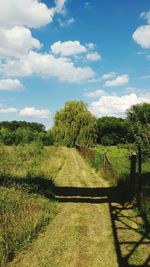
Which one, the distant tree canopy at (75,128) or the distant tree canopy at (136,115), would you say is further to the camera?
the distant tree canopy at (75,128)

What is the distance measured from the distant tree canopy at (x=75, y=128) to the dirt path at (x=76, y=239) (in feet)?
134

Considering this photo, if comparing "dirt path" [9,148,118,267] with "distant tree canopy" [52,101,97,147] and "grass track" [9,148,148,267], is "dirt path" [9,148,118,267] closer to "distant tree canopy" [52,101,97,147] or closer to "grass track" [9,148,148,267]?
"grass track" [9,148,148,267]

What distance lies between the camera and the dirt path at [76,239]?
628 centimetres

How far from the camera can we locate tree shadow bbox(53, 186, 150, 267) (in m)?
6.75

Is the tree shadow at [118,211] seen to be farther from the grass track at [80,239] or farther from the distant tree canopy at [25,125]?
the distant tree canopy at [25,125]

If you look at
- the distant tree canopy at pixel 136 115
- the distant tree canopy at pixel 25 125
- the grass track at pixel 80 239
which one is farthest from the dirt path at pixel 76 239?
the distant tree canopy at pixel 25 125

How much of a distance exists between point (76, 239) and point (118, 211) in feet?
9.17

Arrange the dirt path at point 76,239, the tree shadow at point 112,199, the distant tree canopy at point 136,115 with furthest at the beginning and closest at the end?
1. the distant tree canopy at point 136,115
2. the tree shadow at point 112,199
3. the dirt path at point 76,239

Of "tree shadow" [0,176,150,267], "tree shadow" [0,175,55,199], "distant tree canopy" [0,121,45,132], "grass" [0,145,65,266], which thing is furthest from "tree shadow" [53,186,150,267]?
"distant tree canopy" [0,121,45,132]

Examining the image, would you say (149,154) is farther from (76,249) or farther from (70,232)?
(76,249)

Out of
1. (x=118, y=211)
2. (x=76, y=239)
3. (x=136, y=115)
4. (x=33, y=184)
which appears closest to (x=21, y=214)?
(x=76, y=239)

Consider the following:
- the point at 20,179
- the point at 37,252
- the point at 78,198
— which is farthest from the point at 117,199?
the point at 37,252

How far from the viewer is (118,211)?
9.96 metres

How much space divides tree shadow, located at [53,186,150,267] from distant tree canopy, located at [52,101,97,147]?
38975 mm
